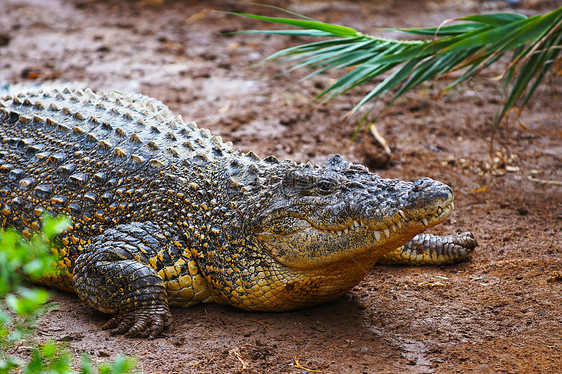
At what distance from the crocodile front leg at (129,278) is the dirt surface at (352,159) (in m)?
0.13

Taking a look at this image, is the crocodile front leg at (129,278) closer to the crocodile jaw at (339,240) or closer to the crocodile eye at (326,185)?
the crocodile jaw at (339,240)

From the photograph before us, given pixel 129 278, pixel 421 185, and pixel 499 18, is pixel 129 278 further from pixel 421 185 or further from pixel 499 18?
pixel 499 18

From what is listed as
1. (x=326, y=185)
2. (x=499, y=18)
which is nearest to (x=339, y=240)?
(x=326, y=185)

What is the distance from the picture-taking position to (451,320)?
380 cm

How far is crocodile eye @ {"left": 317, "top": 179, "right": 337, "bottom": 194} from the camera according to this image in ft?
11.9

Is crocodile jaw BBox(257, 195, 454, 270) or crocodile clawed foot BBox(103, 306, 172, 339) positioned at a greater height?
crocodile jaw BBox(257, 195, 454, 270)

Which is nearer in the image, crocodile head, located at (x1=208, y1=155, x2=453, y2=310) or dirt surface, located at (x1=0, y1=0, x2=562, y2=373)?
crocodile head, located at (x1=208, y1=155, x2=453, y2=310)

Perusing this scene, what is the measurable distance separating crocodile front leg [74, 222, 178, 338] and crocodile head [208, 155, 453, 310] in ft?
1.81

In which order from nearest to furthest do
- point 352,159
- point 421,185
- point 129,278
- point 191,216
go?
1. point 421,185
2. point 129,278
3. point 191,216
4. point 352,159

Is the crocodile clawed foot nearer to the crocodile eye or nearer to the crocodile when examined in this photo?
the crocodile

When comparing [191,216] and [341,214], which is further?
[191,216]

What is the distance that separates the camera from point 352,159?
6648mm

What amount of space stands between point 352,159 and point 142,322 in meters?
3.65

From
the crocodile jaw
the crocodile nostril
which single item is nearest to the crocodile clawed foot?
the crocodile jaw
